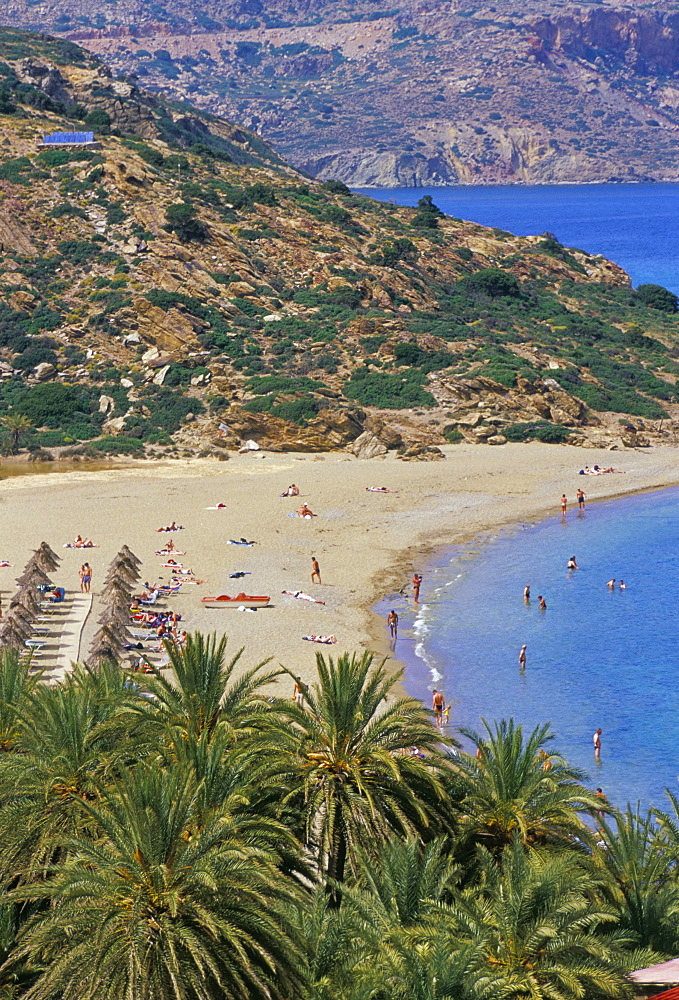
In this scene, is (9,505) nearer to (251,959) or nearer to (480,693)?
(480,693)

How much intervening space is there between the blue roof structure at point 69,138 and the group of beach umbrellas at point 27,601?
→ 4273 centimetres

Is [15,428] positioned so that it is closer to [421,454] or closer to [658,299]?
[421,454]

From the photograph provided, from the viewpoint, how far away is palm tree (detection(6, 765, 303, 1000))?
36.8ft

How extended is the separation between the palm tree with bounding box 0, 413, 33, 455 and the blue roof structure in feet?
81.4

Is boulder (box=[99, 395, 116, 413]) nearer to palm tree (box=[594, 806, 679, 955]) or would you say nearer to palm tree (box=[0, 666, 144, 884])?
palm tree (box=[0, 666, 144, 884])

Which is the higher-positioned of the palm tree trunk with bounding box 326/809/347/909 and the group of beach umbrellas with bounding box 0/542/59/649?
the group of beach umbrellas with bounding box 0/542/59/649

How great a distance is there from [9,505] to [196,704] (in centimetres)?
2894

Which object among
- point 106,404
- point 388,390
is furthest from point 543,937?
point 388,390

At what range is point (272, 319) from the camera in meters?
63.4

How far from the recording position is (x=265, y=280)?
Answer: 6712 centimetres

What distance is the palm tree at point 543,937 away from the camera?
11.5m

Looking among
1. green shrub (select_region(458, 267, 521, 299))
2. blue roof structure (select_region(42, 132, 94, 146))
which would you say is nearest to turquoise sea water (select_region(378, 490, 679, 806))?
green shrub (select_region(458, 267, 521, 299))

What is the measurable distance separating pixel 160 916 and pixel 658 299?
7459 cm

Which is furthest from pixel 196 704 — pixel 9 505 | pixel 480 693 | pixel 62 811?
pixel 9 505
